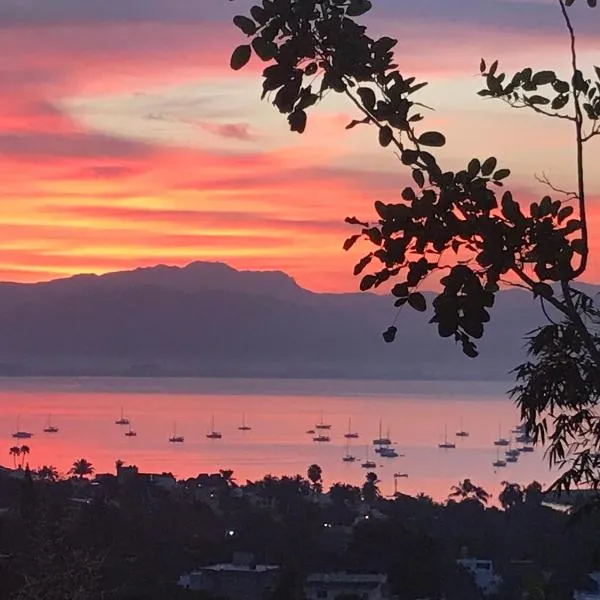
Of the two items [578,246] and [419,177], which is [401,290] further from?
[578,246]

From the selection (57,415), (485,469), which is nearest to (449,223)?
(485,469)

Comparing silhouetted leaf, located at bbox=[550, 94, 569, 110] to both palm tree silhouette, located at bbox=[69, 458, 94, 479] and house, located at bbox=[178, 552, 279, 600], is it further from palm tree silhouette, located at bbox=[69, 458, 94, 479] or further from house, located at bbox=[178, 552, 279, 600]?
palm tree silhouette, located at bbox=[69, 458, 94, 479]

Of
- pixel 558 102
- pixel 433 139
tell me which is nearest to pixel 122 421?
pixel 558 102

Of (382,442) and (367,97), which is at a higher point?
(367,97)

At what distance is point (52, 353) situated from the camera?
137875 millimetres

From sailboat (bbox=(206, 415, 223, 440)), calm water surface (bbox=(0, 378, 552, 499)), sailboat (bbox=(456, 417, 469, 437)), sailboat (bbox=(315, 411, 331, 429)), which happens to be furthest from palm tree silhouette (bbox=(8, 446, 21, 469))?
sailboat (bbox=(456, 417, 469, 437))

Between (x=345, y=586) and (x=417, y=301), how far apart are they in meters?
16.6

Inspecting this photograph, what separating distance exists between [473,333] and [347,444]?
247ft

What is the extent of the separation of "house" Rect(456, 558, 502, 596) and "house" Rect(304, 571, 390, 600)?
1.44 metres

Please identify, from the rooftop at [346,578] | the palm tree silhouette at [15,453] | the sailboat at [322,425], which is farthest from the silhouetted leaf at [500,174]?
the sailboat at [322,425]

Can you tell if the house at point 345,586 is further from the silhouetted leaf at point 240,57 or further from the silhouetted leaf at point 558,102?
the silhouetted leaf at point 240,57

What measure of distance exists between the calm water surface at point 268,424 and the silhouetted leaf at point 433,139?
1630 inches

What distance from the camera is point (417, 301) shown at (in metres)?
2.69

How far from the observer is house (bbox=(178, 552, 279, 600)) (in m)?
18.9
